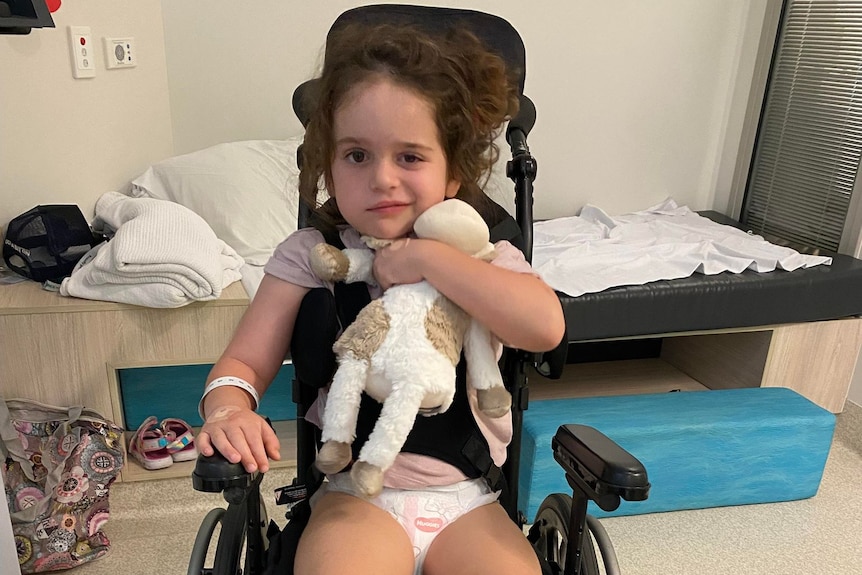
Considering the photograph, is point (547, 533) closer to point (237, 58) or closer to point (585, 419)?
point (585, 419)

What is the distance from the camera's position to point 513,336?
980mm

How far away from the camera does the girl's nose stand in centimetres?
95

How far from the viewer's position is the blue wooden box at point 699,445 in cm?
184

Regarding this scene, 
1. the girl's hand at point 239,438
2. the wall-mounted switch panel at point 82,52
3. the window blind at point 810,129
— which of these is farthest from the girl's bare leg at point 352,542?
the window blind at point 810,129

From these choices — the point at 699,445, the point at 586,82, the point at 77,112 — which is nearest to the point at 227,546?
the point at 699,445

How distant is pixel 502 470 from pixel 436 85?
0.61m

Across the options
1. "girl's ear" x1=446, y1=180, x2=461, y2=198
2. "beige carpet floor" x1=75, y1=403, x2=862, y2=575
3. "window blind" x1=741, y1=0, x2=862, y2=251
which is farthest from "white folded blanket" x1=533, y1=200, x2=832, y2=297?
"girl's ear" x1=446, y1=180, x2=461, y2=198

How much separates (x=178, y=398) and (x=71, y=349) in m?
0.35

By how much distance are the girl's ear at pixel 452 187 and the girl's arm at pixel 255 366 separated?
0.26 m

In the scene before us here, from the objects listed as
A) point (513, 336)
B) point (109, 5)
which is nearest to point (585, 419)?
point (513, 336)

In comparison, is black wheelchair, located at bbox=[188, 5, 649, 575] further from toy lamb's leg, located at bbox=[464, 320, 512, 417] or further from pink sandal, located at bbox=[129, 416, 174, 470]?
pink sandal, located at bbox=[129, 416, 174, 470]

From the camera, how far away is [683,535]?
1.89 m

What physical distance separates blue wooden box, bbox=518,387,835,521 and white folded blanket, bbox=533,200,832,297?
1.15ft

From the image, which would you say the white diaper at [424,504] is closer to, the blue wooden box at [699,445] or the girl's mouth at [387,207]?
the girl's mouth at [387,207]
